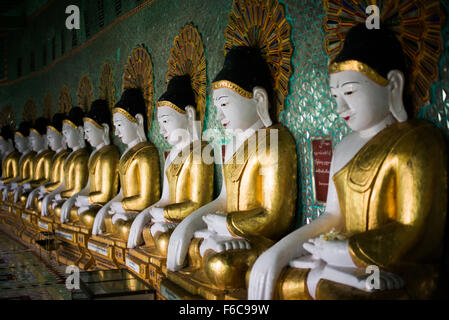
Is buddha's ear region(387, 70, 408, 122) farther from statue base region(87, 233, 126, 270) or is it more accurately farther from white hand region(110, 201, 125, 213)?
white hand region(110, 201, 125, 213)

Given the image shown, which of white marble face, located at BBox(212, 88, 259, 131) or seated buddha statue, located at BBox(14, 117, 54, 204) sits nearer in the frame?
white marble face, located at BBox(212, 88, 259, 131)

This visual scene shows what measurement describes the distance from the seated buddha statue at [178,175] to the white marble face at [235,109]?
2.43 feet

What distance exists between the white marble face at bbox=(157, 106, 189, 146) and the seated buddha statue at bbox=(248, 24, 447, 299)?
77.1 inches

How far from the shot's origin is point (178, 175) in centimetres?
405

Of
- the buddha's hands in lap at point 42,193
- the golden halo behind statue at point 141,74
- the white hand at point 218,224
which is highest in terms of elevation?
the golden halo behind statue at point 141,74

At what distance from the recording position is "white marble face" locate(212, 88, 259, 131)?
3.23 meters

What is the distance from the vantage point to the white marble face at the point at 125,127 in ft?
16.4

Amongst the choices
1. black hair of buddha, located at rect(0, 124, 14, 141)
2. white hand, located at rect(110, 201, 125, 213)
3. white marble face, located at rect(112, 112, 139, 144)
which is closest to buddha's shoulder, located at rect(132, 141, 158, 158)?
white marble face, located at rect(112, 112, 139, 144)

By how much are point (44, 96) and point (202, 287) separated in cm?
756

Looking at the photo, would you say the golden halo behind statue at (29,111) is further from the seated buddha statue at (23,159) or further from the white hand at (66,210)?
the white hand at (66,210)

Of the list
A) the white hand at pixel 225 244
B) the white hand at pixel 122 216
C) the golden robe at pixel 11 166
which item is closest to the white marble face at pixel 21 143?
the golden robe at pixel 11 166

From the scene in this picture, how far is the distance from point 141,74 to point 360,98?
3.47m
